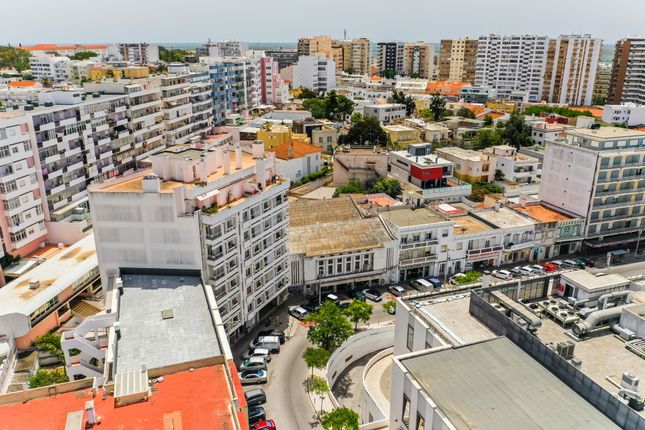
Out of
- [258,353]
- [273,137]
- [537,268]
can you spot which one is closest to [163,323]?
[258,353]

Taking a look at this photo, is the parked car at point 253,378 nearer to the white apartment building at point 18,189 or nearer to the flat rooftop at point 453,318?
the flat rooftop at point 453,318

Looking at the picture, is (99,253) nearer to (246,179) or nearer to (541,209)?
(246,179)

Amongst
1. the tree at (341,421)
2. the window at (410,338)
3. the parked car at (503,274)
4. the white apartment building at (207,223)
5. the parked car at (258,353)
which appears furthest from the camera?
the parked car at (503,274)

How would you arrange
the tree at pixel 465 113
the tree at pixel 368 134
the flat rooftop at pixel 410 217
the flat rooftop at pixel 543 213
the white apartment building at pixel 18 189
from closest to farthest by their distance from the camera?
the white apartment building at pixel 18 189, the flat rooftop at pixel 410 217, the flat rooftop at pixel 543 213, the tree at pixel 368 134, the tree at pixel 465 113

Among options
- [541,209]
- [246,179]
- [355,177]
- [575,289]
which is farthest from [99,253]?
[541,209]

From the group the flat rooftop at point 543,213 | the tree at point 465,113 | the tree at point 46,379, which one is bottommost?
the tree at point 46,379

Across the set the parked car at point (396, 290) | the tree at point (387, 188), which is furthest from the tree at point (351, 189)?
the parked car at point (396, 290)
